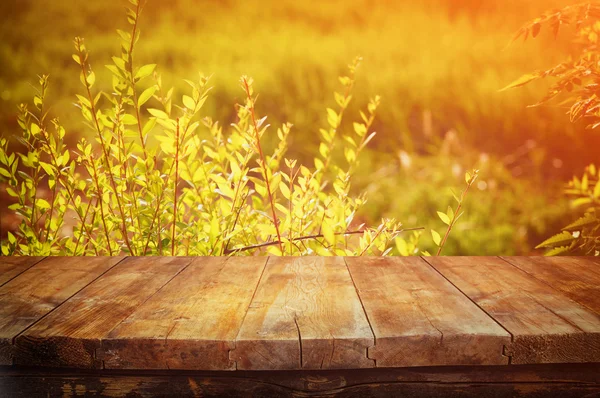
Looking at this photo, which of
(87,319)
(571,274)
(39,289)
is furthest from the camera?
(571,274)

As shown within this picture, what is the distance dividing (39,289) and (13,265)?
10.5 inches

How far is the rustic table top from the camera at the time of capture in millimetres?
1167

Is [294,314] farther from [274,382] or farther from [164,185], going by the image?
[164,185]

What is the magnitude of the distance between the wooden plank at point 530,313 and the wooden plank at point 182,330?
505 millimetres

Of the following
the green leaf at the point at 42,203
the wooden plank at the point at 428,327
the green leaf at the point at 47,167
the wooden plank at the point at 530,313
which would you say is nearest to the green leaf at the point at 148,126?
the green leaf at the point at 47,167

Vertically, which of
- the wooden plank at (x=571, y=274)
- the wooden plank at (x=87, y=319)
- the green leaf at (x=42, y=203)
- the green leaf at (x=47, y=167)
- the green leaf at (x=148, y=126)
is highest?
the green leaf at (x=148, y=126)

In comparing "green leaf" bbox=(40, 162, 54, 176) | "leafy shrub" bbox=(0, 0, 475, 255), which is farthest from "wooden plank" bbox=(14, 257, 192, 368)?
"green leaf" bbox=(40, 162, 54, 176)

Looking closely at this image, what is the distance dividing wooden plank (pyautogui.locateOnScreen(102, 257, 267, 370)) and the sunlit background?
8.08ft

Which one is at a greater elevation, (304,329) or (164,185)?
(164,185)

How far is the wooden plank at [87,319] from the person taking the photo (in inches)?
46.3

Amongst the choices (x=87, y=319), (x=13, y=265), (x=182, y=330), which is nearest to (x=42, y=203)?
(x=13, y=265)

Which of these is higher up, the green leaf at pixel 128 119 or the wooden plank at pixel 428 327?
the green leaf at pixel 128 119

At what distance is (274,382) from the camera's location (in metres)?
1.25

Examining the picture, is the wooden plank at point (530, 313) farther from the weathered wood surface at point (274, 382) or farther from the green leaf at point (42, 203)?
the green leaf at point (42, 203)
